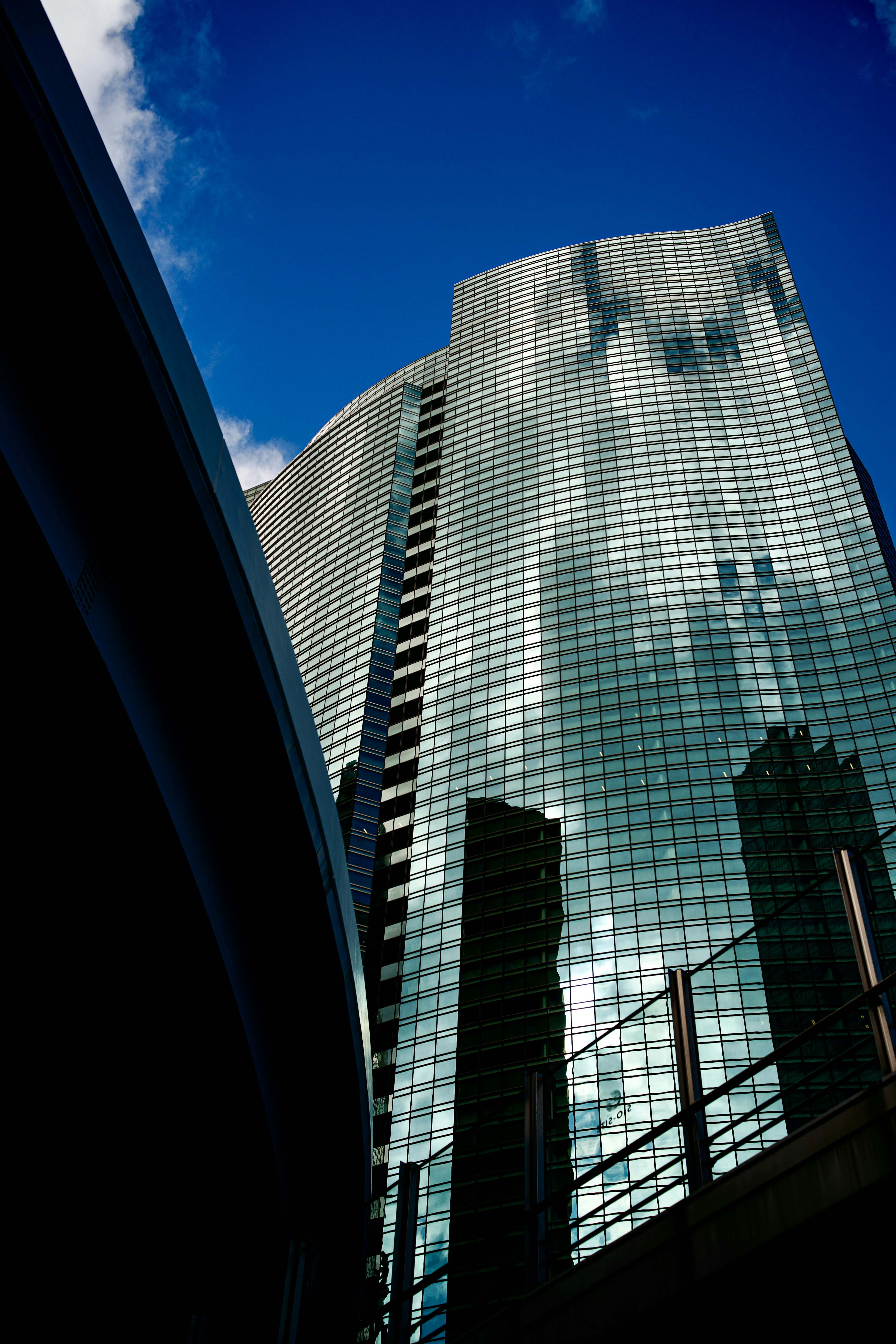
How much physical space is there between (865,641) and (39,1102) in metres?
90.3

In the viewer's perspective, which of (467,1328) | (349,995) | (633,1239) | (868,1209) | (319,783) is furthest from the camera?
(349,995)

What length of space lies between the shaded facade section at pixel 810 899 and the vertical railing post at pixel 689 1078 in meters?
0.66

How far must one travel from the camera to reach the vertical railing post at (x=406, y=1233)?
11.8m

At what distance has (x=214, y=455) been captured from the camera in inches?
552

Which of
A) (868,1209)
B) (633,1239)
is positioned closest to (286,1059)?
(633,1239)

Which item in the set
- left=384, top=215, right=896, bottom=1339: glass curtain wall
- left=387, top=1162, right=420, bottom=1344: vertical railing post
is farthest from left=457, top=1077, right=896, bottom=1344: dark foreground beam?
left=384, top=215, right=896, bottom=1339: glass curtain wall

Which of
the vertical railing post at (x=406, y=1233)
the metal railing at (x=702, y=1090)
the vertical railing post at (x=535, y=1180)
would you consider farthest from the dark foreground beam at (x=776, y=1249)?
the vertical railing post at (x=406, y=1233)

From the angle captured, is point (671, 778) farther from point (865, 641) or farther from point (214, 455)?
point (214, 455)

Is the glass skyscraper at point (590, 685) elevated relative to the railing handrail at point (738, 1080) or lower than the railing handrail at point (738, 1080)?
elevated

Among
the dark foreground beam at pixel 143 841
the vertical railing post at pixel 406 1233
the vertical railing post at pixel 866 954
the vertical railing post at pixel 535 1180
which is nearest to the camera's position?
the vertical railing post at pixel 866 954

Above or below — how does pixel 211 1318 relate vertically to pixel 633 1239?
above

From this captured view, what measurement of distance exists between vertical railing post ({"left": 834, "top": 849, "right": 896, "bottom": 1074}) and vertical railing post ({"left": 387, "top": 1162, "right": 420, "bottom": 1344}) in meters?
6.59

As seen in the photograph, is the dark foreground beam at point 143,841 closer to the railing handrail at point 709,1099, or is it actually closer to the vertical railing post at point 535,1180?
the vertical railing post at point 535,1180

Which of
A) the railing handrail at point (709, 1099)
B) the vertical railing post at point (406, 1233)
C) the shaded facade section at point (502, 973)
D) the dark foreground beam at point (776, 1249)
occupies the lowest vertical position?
the dark foreground beam at point (776, 1249)
